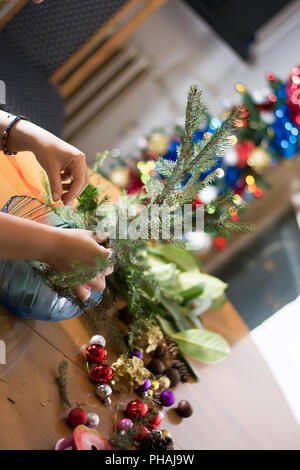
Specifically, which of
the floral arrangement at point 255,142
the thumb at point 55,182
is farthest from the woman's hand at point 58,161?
the floral arrangement at point 255,142

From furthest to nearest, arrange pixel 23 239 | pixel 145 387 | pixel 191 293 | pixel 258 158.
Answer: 1. pixel 258 158
2. pixel 191 293
3. pixel 145 387
4. pixel 23 239

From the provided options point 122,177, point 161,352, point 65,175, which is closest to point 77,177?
point 65,175

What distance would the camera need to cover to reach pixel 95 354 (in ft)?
2.31

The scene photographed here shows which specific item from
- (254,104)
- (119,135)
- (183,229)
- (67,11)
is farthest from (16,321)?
(119,135)

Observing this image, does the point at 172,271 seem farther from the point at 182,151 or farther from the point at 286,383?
the point at 286,383

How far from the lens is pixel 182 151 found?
2.01 ft

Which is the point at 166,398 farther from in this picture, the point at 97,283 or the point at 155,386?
the point at 97,283

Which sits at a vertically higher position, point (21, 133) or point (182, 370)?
point (21, 133)

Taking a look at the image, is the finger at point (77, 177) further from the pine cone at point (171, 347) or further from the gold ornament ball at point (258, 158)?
the gold ornament ball at point (258, 158)

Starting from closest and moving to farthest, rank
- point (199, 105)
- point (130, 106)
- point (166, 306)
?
point (199, 105) < point (166, 306) < point (130, 106)

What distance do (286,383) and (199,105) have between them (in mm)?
1061

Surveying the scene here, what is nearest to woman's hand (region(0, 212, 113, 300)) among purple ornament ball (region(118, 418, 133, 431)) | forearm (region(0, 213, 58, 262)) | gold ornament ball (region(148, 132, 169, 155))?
forearm (region(0, 213, 58, 262))

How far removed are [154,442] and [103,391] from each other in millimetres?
98

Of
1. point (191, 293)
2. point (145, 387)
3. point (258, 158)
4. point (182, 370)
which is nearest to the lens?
point (145, 387)
